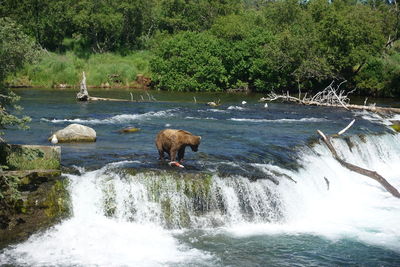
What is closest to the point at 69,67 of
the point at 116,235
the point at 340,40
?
the point at 340,40

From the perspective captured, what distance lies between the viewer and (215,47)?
54.1m

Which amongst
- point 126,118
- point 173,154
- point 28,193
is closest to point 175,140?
point 173,154

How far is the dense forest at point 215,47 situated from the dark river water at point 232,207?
2500 cm

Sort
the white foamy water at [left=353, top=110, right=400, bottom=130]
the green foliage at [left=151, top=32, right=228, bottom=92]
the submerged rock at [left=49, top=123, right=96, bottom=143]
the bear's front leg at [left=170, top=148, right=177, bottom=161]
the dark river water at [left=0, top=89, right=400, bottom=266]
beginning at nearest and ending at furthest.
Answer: the dark river water at [left=0, top=89, right=400, bottom=266]
the bear's front leg at [left=170, top=148, right=177, bottom=161]
the submerged rock at [left=49, top=123, right=96, bottom=143]
the white foamy water at [left=353, top=110, right=400, bottom=130]
the green foliage at [left=151, top=32, right=228, bottom=92]

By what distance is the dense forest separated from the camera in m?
47.9

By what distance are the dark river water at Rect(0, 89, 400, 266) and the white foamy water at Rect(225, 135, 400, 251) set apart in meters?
0.04

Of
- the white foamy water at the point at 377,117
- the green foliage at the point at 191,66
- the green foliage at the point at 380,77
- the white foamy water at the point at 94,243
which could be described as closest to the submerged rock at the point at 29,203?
the white foamy water at the point at 94,243

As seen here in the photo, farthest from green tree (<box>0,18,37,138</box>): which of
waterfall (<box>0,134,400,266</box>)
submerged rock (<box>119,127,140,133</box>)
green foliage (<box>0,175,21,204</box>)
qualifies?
submerged rock (<box>119,127,140,133</box>)

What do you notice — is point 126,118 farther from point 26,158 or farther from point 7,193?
point 7,193

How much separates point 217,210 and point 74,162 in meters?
5.29

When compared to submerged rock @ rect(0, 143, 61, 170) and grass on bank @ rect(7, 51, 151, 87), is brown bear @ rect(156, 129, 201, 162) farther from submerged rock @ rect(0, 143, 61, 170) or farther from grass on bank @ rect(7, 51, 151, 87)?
grass on bank @ rect(7, 51, 151, 87)

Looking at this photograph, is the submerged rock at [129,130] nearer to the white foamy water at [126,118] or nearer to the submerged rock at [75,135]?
the submerged rock at [75,135]

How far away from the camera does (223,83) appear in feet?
178

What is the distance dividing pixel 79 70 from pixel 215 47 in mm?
16074
